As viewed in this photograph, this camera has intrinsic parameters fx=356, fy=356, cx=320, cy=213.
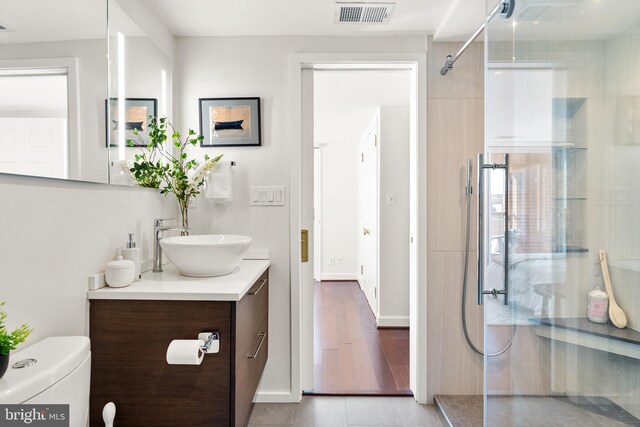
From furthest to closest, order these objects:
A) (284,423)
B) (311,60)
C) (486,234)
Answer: (311,60), (284,423), (486,234)

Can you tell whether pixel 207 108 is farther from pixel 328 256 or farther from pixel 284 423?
pixel 328 256

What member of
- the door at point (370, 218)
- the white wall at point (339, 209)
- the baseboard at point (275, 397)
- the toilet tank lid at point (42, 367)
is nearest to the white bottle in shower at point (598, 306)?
the toilet tank lid at point (42, 367)

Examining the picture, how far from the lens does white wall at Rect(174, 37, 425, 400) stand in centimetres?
220

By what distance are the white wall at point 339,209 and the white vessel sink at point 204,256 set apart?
4031 mm

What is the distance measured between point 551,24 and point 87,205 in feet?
5.76

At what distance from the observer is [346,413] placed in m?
2.08

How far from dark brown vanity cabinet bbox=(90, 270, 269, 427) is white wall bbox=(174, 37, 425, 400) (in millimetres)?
858

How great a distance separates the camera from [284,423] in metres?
1.99

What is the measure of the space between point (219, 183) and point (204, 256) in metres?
0.65

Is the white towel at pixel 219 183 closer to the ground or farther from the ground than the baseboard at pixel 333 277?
farther from the ground

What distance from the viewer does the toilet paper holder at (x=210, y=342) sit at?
4.24 feet

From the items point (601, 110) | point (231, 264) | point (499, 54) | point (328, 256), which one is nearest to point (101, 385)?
point (231, 264)

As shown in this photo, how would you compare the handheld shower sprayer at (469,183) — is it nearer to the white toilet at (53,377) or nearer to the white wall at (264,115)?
the white wall at (264,115)

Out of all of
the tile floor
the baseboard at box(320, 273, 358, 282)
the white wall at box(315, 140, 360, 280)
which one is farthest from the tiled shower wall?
the baseboard at box(320, 273, 358, 282)
